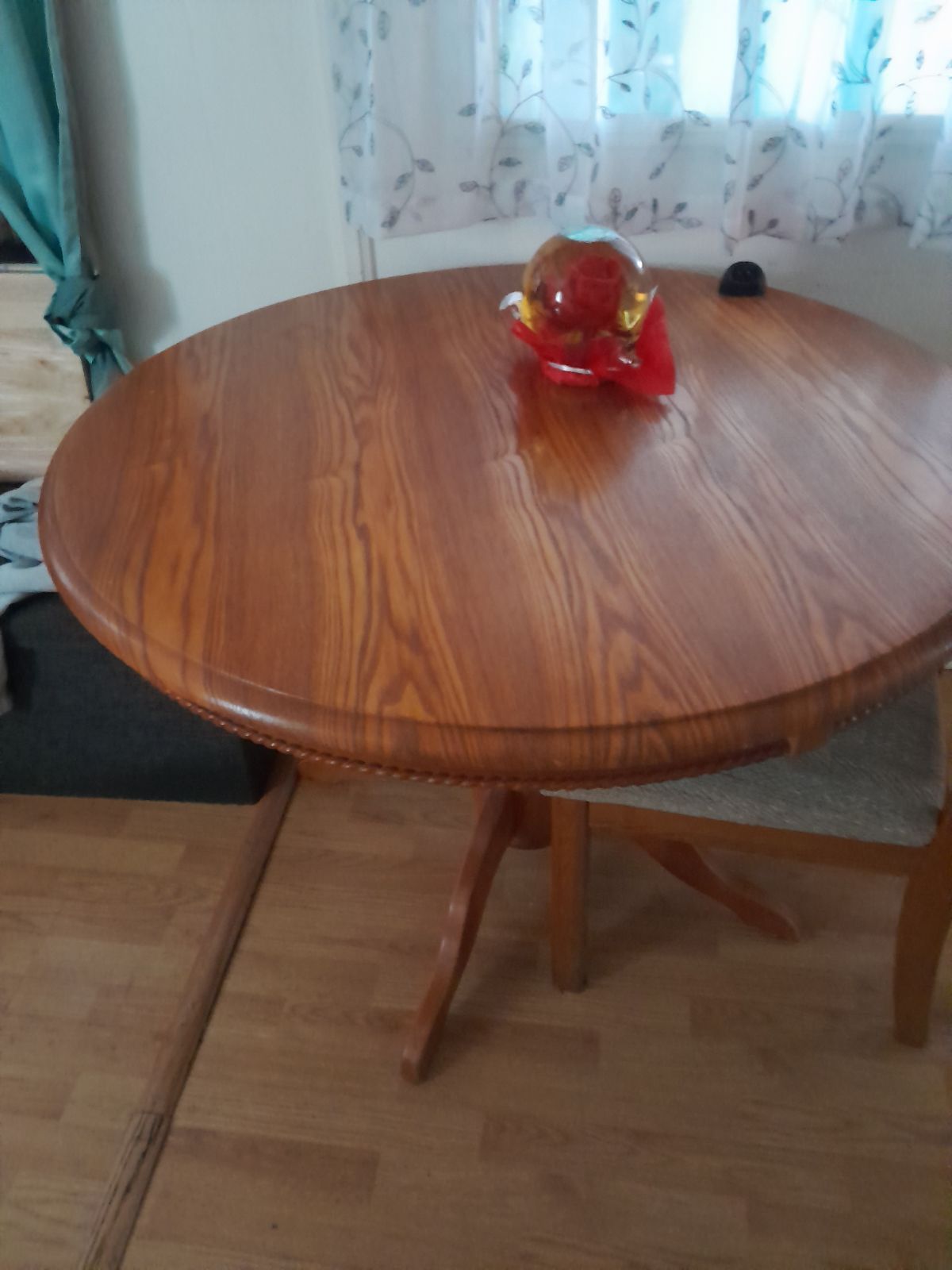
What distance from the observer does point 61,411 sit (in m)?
1.57

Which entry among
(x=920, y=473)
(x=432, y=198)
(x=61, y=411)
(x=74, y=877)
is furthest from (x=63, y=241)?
(x=920, y=473)

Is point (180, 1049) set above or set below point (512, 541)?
below

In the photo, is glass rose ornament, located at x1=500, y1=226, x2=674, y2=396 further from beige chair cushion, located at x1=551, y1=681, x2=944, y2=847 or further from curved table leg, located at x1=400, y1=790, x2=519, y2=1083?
curved table leg, located at x1=400, y1=790, x2=519, y2=1083

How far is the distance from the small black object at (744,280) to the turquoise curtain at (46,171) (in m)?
0.91

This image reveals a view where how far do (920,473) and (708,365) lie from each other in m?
0.27

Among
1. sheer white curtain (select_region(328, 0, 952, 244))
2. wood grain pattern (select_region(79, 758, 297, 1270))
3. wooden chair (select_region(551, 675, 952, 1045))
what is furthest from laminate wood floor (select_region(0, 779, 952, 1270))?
sheer white curtain (select_region(328, 0, 952, 244))

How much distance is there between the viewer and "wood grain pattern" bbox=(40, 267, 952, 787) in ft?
1.95

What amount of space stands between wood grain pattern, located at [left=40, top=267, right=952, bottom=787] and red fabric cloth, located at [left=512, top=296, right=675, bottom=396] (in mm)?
20

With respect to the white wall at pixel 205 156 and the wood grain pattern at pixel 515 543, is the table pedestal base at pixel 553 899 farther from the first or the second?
the white wall at pixel 205 156

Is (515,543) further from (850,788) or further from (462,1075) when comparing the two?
(462,1075)

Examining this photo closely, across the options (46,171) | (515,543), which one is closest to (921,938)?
(515,543)

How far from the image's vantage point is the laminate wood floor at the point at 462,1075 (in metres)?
1.05

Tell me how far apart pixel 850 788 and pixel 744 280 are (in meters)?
0.62

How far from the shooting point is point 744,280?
1.13 metres
